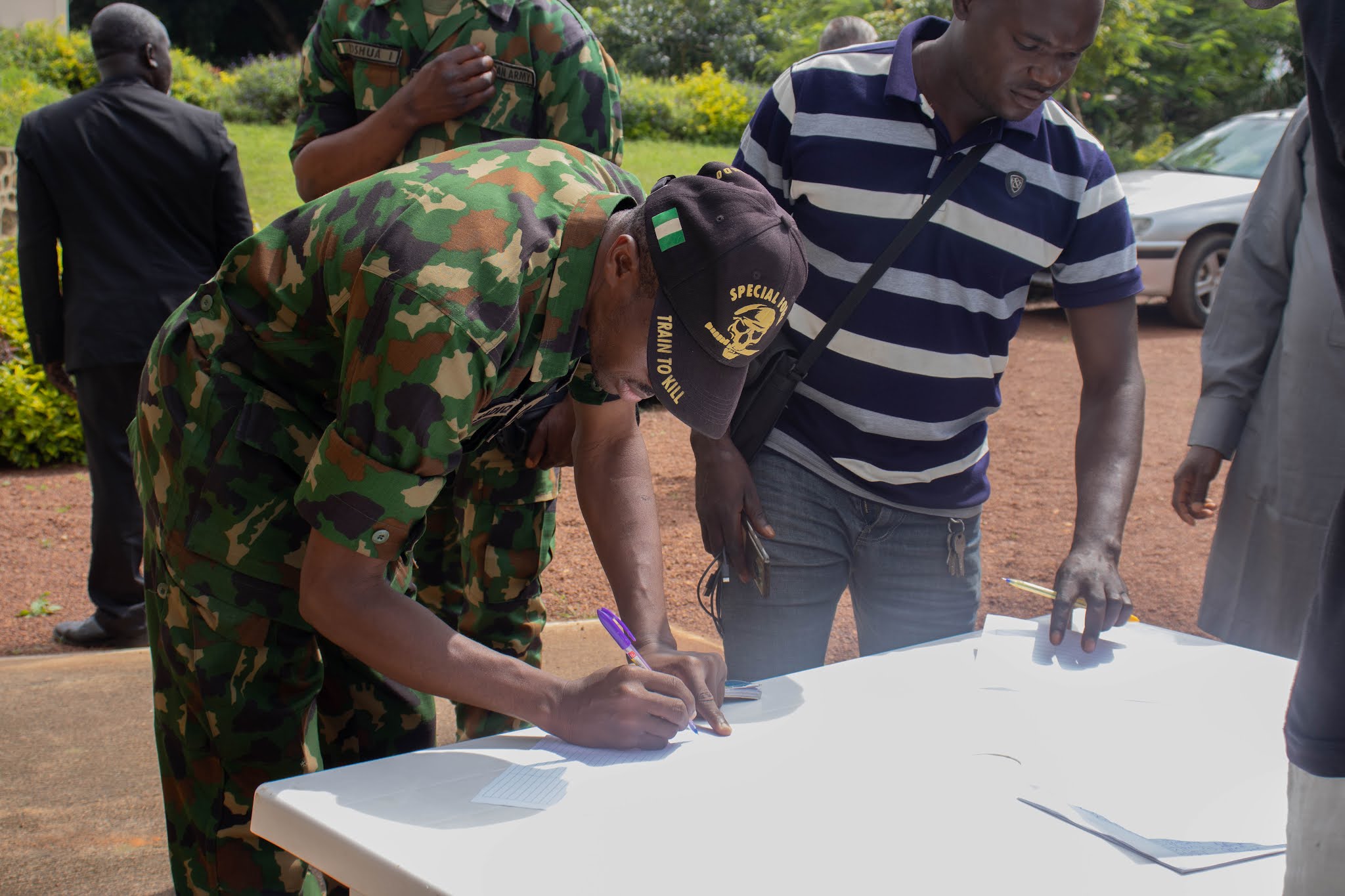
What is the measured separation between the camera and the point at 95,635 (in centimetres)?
416

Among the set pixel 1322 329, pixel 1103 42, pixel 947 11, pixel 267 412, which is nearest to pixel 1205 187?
pixel 1103 42

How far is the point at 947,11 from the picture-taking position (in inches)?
408

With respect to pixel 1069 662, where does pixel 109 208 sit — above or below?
above

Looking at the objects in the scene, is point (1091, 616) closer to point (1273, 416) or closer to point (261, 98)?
point (1273, 416)

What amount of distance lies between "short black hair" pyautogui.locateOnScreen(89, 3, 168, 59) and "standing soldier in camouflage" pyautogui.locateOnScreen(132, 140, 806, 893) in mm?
2708

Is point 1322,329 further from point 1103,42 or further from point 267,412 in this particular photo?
point 1103,42

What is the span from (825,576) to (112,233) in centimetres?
297

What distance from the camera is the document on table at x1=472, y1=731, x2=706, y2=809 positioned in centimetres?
151

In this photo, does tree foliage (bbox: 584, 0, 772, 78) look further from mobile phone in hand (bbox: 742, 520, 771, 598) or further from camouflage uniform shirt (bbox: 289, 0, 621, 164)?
mobile phone in hand (bbox: 742, 520, 771, 598)

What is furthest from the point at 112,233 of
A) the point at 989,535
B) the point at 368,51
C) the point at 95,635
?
the point at 989,535

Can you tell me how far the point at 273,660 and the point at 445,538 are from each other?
91 centimetres

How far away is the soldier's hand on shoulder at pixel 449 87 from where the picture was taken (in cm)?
271

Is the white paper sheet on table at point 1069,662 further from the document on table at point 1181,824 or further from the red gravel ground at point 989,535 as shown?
the red gravel ground at point 989,535

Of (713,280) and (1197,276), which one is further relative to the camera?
(1197,276)
